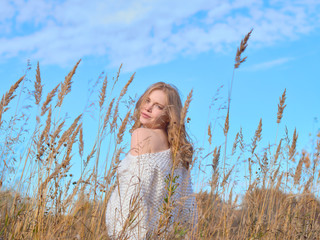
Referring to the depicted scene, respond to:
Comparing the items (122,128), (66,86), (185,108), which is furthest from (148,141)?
(185,108)

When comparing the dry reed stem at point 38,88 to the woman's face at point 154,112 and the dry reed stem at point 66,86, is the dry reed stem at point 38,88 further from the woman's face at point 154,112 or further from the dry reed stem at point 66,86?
the woman's face at point 154,112

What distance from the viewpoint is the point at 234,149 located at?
3.75 metres

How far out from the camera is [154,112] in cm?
370

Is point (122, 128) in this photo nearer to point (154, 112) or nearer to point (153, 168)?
point (153, 168)

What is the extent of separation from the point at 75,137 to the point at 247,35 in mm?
1314

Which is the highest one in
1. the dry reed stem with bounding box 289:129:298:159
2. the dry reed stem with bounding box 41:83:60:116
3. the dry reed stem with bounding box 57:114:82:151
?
the dry reed stem with bounding box 289:129:298:159

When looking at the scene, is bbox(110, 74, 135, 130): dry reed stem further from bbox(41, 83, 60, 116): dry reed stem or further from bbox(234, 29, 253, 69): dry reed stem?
bbox(234, 29, 253, 69): dry reed stem

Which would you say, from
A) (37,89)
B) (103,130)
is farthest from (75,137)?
(37,89)

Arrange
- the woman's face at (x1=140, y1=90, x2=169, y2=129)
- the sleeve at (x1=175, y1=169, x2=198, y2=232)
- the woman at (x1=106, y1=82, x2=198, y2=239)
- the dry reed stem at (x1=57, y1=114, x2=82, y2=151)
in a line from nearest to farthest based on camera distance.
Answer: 1. the dry reed stem at (x1=57, y1=114, x2=82, y2=151)
2. the sleeve at (x1=175, y1=169, x2=198, y2=232)
3. the woman at (x1=106, y1=82, x2=198, y2=239)
4. the woman's face at (x1=140, y1=90, x2=169, y2=129)

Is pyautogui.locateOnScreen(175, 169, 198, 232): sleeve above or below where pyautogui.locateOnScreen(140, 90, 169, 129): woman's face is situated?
below

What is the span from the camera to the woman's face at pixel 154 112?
3664 mm

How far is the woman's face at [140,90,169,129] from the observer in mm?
3664

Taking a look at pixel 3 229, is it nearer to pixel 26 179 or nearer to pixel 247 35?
pixel 26 179

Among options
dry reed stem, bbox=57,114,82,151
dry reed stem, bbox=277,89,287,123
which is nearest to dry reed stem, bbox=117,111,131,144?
dry reed stem, bbox=57,114,82,151
